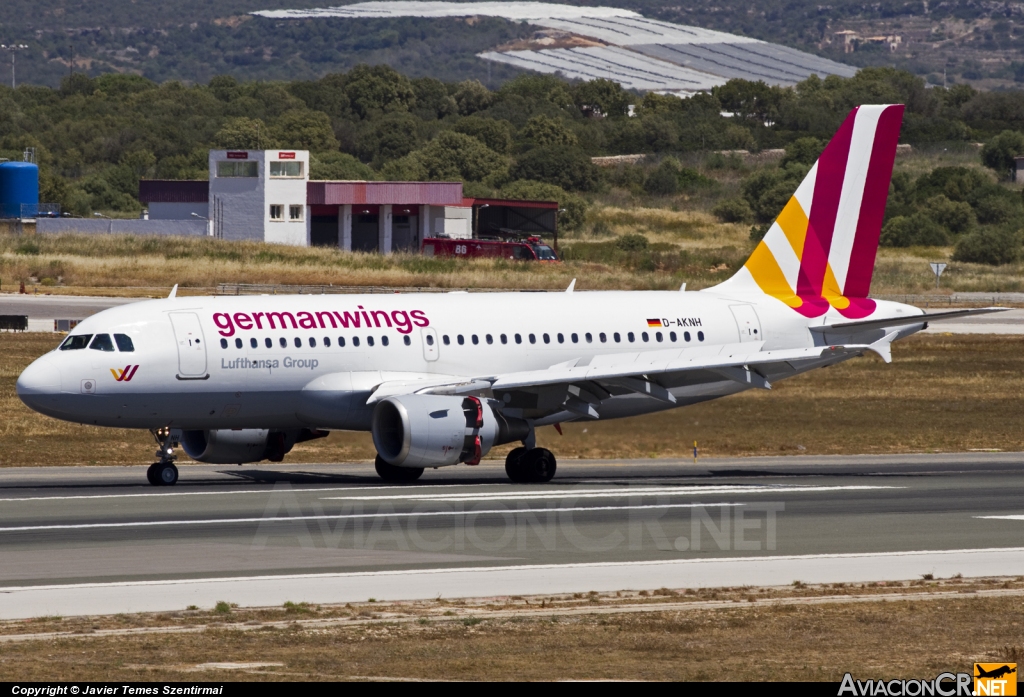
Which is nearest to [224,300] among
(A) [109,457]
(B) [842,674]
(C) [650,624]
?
(A) [109,457]

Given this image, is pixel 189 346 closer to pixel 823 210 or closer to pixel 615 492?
pixel 615 492

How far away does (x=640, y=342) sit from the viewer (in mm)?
38875

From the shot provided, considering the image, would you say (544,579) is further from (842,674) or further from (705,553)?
(842,674)

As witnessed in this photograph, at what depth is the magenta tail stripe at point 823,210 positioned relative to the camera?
41.8 m

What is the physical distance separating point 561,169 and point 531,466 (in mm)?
143382

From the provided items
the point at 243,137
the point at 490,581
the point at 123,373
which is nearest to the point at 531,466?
the point at 123,373

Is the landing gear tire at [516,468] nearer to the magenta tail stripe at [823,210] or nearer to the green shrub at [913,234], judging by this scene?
the magenta tail stripe at [823,210]

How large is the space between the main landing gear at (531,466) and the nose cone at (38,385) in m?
10.1

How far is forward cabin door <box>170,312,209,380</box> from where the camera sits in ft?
112

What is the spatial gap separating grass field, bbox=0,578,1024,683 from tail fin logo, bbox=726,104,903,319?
778 inches

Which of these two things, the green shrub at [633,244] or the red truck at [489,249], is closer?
the red truck at [489,249]

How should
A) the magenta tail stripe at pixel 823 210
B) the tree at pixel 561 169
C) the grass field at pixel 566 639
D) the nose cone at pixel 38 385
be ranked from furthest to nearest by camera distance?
the tree at pixel 561 169 → the magenta tail stripe at pixel 823 210 → the nose cone at pixel 38 385 → the grass field at pixel 566 639

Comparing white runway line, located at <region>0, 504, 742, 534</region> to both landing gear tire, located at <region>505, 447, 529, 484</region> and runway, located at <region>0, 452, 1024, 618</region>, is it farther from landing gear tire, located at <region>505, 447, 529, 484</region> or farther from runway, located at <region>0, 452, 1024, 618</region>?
landing gear tire, located at <region>505, 447, 529, 484</region>

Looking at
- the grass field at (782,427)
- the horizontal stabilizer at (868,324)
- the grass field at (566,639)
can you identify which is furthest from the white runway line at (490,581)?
the horizontal stabilizer at (868,324)
